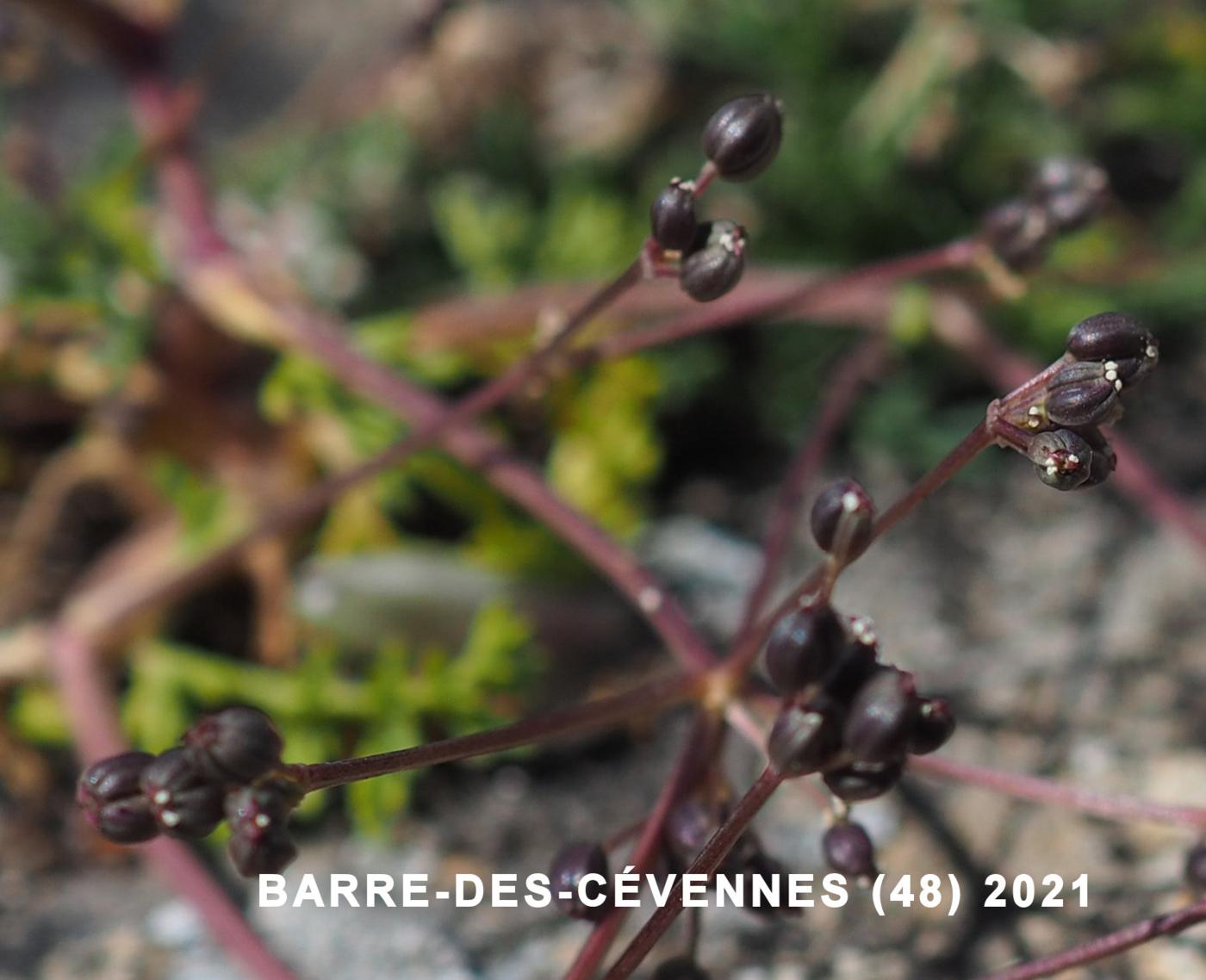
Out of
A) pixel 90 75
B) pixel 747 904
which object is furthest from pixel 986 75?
pixel 90 75

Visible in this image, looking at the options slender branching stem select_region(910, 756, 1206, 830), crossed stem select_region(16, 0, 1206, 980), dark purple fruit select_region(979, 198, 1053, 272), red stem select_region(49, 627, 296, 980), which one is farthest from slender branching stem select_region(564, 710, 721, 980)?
dark purple fruit select_region(979, 198, 1053, 272)

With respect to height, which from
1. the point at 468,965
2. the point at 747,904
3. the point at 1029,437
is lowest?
the point at 468,965

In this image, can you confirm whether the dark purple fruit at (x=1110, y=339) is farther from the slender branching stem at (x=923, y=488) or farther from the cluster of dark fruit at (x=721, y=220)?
the cluster of dark fruit at (x=721, y=220)

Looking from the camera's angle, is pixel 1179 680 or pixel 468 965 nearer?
pixel 468 965

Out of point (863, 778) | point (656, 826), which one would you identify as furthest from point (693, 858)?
point (863, 778)

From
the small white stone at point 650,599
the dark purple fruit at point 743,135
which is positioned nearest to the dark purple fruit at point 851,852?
the small white stone at point 650,599

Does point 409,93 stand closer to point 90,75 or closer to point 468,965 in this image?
point 90,75
